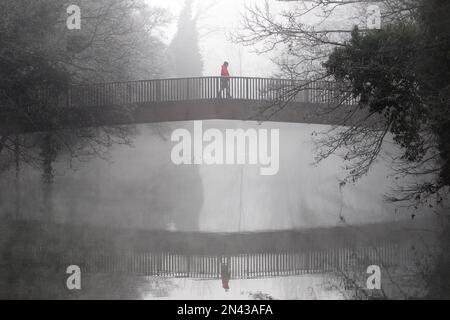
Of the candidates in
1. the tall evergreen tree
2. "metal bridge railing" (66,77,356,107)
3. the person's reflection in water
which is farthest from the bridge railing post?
the tall evergreen tree

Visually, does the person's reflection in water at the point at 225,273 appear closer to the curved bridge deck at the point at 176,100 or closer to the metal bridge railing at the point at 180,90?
the curved bridge deck at the point at 176,100

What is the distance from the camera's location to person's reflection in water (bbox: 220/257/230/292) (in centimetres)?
939

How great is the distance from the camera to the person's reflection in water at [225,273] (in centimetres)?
939

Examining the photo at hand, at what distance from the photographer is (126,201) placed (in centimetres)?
1912

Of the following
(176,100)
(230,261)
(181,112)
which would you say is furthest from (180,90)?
(230,261)

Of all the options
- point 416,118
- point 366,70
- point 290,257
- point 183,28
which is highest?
point 183,28

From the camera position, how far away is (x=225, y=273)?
1034 cm

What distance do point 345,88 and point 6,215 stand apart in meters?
9.28

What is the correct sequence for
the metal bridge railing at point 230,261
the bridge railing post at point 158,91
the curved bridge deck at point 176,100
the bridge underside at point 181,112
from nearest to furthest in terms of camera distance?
the metal bridge railing at point 230,261
the bridge underside at point 181,112
the curved bridge deck at point 176,100
the bridge railing post at point 158,91

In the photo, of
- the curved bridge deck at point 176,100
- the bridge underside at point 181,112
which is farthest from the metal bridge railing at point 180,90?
the bridge underside at point 181,112

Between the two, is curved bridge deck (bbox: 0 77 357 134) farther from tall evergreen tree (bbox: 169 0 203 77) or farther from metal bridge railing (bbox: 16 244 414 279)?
tall evergreen tree (bbox: 169 0 203 77)

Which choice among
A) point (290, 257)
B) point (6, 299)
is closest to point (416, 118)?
point (290, 257)

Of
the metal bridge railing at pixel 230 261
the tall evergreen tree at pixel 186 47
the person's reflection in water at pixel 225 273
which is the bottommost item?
the person's reflection in water at pixel 225 273
